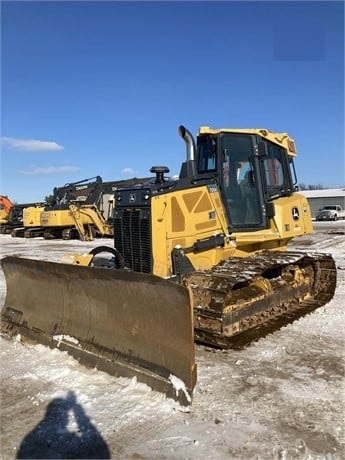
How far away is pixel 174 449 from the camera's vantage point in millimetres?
3090

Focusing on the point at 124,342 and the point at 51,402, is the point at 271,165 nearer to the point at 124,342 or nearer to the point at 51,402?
the point at 124,342

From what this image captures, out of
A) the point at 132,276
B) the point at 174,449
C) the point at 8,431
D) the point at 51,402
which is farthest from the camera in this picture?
the point at 132,276

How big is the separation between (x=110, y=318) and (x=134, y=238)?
1.62 meters

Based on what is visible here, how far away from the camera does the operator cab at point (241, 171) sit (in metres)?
6.40

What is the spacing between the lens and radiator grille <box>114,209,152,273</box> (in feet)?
19.5

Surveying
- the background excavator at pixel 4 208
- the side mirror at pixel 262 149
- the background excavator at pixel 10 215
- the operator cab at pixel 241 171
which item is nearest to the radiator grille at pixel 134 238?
the operator cab at pixel 241 171

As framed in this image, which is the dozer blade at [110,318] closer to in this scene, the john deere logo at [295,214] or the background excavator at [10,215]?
the john deere logo at [295,214]

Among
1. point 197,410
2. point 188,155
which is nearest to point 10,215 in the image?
point 188,155

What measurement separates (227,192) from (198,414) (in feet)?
11.6

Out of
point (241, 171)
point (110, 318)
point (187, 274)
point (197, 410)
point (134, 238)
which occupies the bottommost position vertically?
point (197, 410)

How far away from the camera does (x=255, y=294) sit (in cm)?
590

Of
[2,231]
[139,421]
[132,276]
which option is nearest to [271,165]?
[132,276]

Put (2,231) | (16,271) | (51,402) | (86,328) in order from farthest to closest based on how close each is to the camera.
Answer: (2,231)
(16,271)
(86,328)
(51,402)

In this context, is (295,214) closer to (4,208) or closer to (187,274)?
(187,274)
